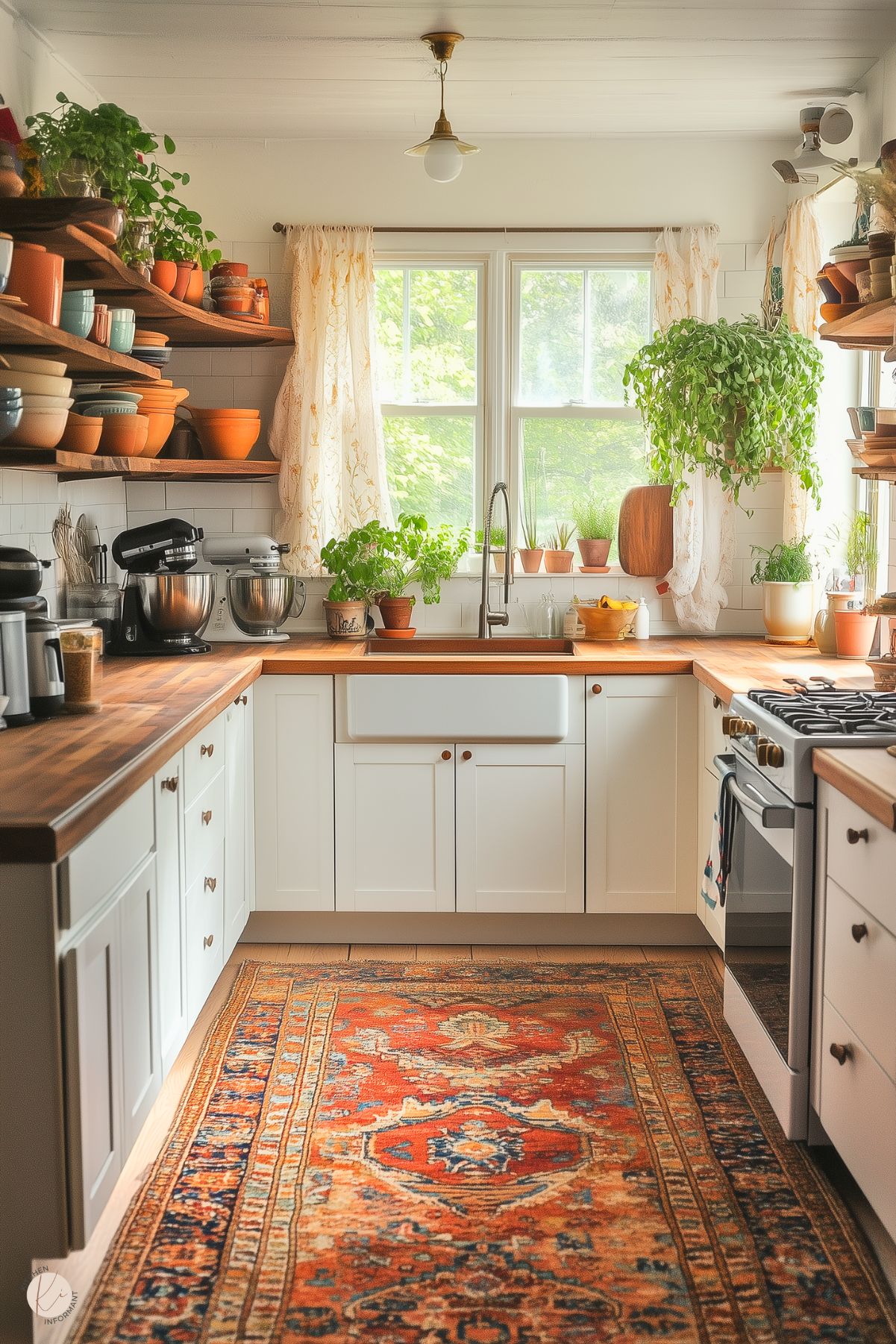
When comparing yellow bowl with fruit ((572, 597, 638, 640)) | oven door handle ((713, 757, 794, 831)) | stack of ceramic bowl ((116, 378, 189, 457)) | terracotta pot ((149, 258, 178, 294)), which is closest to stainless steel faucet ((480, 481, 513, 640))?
yellow bowl with fruit ((572, 597, 638, 640))

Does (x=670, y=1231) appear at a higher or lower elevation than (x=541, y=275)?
lower

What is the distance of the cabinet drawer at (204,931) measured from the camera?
9.75ft

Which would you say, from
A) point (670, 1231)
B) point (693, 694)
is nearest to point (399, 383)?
point (693, 694)

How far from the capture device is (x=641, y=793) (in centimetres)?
398

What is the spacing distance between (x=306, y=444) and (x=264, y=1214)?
2.72 metres

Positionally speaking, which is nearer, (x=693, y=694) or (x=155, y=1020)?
(x=155, y=1020)

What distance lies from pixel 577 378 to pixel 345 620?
1.25m

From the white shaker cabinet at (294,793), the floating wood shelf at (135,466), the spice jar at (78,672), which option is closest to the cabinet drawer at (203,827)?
the spice jar at (78,672)

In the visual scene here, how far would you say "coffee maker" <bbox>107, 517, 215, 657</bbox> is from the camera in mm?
3902

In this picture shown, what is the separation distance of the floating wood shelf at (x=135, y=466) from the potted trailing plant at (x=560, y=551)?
1032 mm

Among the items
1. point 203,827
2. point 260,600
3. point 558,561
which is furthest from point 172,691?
point 558,561

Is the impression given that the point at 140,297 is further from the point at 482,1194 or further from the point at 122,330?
the point at 482,1194

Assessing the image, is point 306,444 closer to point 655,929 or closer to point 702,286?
point 702,286

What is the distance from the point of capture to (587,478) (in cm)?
466
